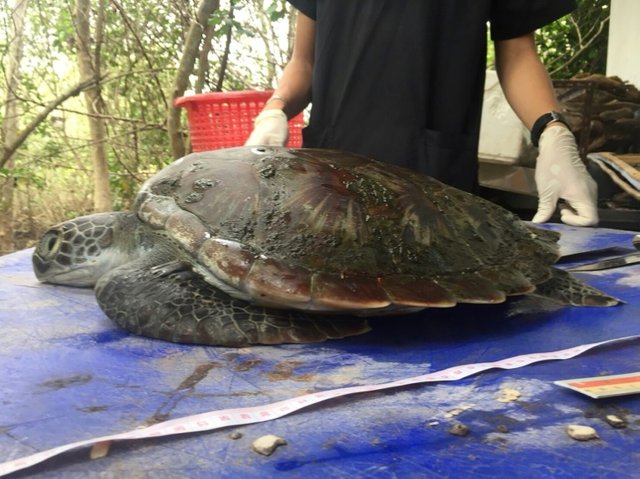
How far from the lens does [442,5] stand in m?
1.92

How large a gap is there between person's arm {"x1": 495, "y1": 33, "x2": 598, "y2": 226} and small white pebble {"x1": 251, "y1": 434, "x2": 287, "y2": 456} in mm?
1500

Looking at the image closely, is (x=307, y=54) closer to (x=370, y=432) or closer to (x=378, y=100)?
(x=378, y=100)

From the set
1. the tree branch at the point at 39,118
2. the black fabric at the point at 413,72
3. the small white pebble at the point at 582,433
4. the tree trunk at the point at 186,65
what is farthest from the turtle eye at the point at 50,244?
the tree branch at the point at 39,118

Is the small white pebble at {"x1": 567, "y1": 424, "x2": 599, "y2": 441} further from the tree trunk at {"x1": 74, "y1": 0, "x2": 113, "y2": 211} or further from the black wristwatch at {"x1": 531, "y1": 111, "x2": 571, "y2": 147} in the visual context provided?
the tree trunk at {"x1": 74, "y1": 0, "x2": 113, "y2": 211}

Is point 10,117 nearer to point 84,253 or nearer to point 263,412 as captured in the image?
point 84,253

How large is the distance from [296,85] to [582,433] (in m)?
1.87

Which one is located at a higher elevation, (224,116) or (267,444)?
(224,116)

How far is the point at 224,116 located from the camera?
2.84m

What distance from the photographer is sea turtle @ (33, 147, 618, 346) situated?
3.81ft

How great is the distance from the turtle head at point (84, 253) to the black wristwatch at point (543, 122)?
144 centimetres

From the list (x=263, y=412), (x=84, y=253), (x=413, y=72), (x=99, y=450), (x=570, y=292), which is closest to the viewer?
(x=99, y=450)

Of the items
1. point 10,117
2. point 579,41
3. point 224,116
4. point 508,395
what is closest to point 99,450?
point 508,395

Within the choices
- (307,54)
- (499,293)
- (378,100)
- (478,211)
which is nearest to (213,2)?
(307,54)

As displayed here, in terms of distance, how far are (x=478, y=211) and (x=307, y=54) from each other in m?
1.24
